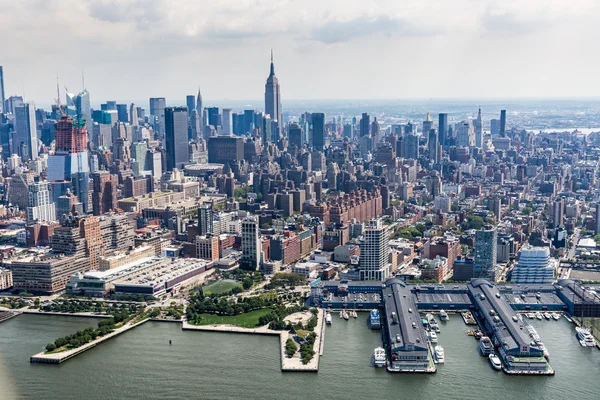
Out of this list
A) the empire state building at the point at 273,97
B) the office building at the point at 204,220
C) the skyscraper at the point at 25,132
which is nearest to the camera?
the office building at the point at 204,220

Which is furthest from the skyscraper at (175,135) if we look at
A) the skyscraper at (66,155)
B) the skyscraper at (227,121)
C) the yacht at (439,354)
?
the yacht at (439,354)

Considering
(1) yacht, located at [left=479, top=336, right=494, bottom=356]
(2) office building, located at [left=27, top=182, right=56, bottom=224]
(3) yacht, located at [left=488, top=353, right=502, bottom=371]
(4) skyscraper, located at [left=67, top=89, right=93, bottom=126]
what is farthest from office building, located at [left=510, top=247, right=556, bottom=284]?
(4) skyscraper, located at [left=67, top=89, right=93, bottom=126]

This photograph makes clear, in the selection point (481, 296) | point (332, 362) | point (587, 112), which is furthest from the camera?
point (587, 112)

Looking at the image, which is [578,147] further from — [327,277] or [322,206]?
[327,277]

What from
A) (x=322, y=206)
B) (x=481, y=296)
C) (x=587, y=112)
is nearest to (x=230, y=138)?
(x=322, y=206)

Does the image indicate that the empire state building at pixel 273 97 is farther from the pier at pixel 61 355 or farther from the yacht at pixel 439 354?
the yacht at pixel 439 354

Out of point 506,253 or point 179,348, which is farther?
point 506,253
